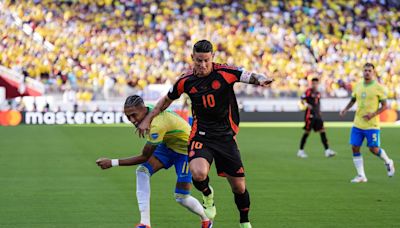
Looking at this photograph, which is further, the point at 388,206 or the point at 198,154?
the point at 388,206

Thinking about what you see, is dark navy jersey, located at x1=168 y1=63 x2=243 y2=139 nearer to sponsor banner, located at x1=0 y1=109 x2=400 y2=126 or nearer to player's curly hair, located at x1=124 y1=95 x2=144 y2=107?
player's curly hair, located at x1=124 y1=95 x2=144 y2=107

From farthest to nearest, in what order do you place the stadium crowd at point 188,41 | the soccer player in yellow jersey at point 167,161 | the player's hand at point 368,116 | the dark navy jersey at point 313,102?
the stadium crowd at point 188,41
the dark navy jersey at point 313,102
the player's hand at point 368,116
the soccer player in yellow jersey at point 167,161

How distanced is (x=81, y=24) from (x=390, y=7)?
19.5 meters

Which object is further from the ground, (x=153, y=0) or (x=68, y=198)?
(x=153, y=0)

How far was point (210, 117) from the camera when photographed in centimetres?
805

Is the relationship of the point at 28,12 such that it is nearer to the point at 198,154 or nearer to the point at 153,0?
the point at 153,0

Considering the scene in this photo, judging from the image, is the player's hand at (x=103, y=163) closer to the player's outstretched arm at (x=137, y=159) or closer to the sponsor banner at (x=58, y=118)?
the player's outstretched arm at (x=137, y=159)

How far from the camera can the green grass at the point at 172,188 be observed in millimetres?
9734

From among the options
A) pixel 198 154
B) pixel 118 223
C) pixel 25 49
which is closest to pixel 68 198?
pixel 118 223

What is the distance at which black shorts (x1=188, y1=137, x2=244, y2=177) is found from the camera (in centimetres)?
805

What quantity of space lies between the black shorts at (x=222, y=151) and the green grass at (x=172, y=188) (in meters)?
1.39

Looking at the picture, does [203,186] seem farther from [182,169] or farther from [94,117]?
[94,117]

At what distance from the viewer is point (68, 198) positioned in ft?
38.6

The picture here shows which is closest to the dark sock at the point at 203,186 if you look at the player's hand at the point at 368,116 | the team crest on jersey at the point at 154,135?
the team crest on jersey at the point at 154,135
